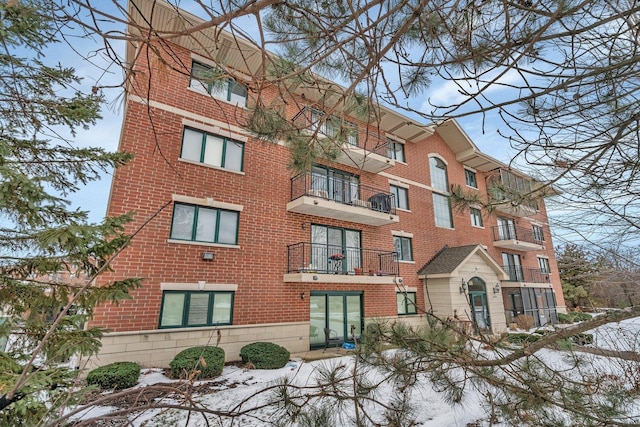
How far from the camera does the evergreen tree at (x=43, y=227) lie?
2.67 meters

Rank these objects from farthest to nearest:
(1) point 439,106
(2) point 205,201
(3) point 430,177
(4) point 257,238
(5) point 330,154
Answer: (3) point 430,177
(4) point 257,238
(2) point 205,201
(5) point 330,154
(1) point 439,106

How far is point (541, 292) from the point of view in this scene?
18.6 metres

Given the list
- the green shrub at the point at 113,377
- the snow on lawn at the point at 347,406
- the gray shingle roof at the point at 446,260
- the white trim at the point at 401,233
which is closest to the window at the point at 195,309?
the snow on lawn at the point at 347,406

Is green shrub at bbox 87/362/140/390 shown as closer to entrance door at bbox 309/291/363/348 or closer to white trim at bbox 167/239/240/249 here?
white trim at bbox 167/239/240/249

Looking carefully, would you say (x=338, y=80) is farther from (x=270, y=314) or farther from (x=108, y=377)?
(x=270, y=314)

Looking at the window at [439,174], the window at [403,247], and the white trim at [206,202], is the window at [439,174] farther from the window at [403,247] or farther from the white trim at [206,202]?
the white trim at [206,202]

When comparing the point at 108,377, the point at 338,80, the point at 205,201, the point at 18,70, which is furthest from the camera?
the point at 205,201

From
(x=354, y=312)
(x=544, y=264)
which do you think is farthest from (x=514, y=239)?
(x=354, y=312)

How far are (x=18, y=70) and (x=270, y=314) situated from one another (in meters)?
7.68

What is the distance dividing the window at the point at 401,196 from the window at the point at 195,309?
27.8 ft

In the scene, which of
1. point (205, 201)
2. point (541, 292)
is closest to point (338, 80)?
point (205, 201)

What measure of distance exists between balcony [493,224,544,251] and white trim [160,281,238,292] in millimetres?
15500

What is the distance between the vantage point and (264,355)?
300 inches

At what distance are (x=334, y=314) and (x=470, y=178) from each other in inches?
487
